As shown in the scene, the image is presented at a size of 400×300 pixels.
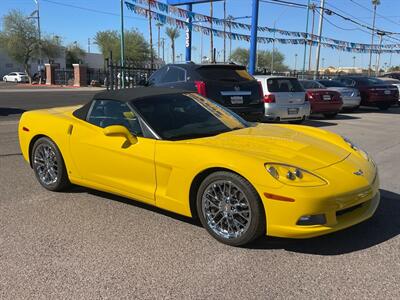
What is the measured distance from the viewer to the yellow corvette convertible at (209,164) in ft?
12.2

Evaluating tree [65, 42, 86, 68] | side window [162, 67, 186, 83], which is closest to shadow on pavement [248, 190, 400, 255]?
side window [162, 67, 186, 83]

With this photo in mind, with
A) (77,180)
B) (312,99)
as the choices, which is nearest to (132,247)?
(77,180)

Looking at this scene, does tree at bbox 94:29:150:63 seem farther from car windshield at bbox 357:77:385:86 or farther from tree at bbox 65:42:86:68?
car windshield at bbox 357:77:385:86

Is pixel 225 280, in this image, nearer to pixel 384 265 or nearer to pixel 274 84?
pixel 384 265

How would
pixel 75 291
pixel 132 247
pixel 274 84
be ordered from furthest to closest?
1. pixel 274 84
2. pixel 132 247
3. pixel 75 291

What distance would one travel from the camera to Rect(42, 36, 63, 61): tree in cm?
6247

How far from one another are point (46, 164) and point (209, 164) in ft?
8.56

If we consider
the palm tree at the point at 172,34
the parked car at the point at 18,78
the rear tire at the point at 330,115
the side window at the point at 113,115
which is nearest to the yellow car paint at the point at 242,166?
the side window at the point at 113,115

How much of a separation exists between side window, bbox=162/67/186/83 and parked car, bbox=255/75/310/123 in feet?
8.68

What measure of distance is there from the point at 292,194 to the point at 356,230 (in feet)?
3.65

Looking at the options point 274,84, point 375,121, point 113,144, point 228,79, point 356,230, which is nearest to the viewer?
point 356,230

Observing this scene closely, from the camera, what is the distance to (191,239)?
4164 millimetres

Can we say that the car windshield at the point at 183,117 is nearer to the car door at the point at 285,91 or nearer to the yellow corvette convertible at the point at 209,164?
the yellow corvette convertible at the point at 209,164

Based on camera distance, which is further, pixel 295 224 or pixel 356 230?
pixel 356 230
